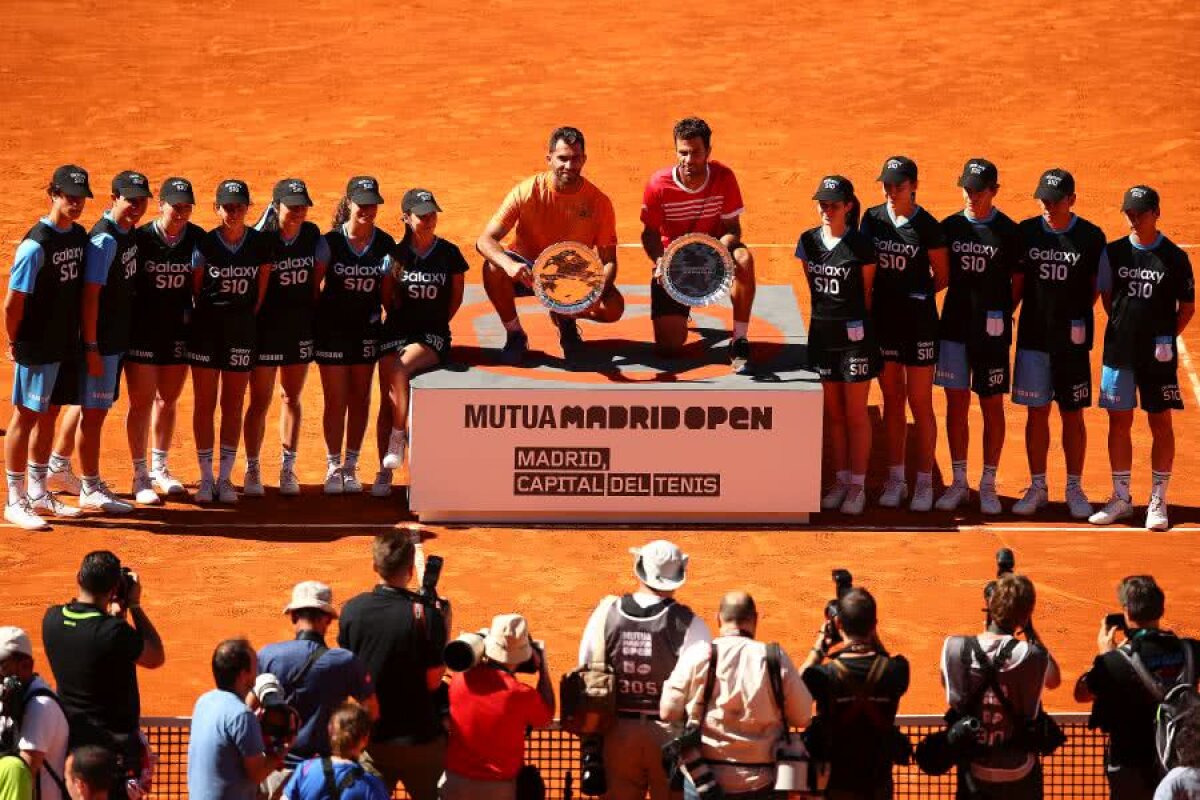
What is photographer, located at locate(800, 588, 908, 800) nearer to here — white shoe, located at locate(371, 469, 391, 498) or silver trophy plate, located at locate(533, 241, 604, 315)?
silver trophy plate, located at locate(533, 241, 604, 315)

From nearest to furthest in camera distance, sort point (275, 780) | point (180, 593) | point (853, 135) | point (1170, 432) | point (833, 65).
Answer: point (275, 780) → point (180, 593) → point (1170, 432) → point (853, 135) → point (833, 65)

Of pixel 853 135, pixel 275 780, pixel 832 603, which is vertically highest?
pixel 853 135

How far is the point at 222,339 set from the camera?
15.9 metres

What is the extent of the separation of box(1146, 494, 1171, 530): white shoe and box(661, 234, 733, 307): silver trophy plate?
10.7 feet

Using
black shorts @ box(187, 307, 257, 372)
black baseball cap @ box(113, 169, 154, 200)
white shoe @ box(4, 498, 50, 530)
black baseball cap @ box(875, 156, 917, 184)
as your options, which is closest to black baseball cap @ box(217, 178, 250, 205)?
black baseball cap @ box(113, 169, 154, 200)

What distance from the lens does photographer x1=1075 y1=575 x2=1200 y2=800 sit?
33.6 feet

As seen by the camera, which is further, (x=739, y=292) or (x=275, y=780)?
(x=739, y=292)

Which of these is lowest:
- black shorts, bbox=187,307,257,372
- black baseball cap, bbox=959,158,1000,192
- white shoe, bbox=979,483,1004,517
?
white shoe, bbox=979,483,1004,517

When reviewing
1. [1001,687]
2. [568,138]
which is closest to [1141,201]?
[568,138]

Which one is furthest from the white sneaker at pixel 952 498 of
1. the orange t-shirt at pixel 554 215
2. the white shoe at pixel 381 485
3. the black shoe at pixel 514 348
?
the white shoe at pixel 381 485

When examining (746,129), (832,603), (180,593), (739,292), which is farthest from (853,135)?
(832,603)

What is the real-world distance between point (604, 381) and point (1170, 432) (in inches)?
153

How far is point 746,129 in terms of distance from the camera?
26.0 metres

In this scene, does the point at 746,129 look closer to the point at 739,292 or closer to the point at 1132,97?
the point at 1132,97
